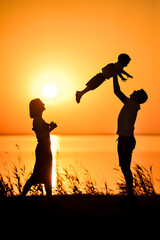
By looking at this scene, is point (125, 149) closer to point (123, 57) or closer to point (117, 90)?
point (117, 90)

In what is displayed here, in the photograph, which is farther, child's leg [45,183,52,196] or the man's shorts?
child's leg [45,183,52,196]

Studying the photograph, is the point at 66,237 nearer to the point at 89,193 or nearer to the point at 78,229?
the point at 78,229

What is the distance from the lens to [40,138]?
6672 mm

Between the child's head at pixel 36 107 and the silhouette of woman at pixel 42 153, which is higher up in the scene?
the child's head at pixel 36 107

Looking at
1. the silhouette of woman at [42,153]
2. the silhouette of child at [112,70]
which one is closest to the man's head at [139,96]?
the silhouette of child at [112,70]

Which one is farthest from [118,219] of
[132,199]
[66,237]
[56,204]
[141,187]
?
[141,187]

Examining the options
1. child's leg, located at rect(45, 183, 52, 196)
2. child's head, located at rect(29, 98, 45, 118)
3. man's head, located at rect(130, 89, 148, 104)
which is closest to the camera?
man's head, located at rect(130, 89, 148, 104)

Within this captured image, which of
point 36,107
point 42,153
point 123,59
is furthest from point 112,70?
point 42,153

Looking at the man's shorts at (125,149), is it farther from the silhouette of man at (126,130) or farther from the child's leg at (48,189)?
the child's leg at (48,189)

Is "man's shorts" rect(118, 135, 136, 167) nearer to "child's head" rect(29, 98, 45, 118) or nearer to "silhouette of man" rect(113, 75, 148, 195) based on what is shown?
"silhouette of man" rect(113, 75, 148, 195)

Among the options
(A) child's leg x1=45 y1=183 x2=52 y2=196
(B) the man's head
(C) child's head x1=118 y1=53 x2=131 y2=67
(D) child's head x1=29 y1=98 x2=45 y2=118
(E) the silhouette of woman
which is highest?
(C) child's head x1=118 y1=53 x2=131 y2=67

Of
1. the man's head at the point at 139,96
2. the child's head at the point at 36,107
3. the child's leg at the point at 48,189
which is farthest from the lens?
the child's head at the point at 36,107

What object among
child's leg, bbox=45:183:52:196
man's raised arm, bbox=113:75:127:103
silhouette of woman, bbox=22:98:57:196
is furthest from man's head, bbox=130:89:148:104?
child's leg, bbox=45:183:52:196

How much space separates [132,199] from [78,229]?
146 centimetres
